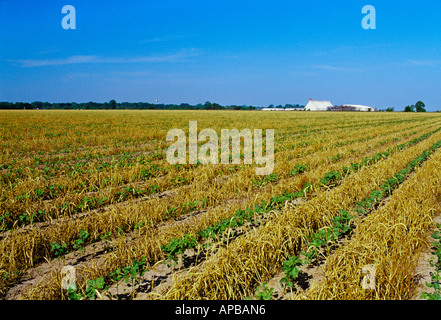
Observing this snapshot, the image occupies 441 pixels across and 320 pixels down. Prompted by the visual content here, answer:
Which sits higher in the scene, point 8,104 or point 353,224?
point 8,104

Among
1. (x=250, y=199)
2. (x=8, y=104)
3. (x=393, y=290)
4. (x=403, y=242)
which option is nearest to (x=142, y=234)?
(x=250, y=199)

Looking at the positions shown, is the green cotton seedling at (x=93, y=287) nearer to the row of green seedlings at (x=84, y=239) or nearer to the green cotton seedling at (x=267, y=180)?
the row of green seedlings at (x=84, y=239)

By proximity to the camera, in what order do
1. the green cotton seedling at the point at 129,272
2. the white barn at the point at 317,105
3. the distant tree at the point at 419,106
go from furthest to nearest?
the white barn at the point at 317,105 → the distant tree at the point at 419,106 → the green cotton seedling at the point at 129,272

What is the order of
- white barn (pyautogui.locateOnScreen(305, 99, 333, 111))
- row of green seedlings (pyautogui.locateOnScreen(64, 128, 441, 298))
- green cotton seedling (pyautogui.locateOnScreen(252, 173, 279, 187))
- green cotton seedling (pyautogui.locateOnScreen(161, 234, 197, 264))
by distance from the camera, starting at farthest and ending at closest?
white barn (pyautogui.locateOnScreen(305, 99, 333, 111)), green cotton seedling (pyautogui.locateOnScreen(252, 173, 279, 187)), row of green seedlings (pyautogui.locateOnScreen(64, 128, 441, 298)), green cotton seedling (pyautogui.locateOnScreen(161, 234, 197, 264))

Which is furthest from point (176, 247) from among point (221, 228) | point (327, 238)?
point (327, 238)

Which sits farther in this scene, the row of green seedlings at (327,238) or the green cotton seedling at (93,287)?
Result: the row of green seedlings at (327,238)

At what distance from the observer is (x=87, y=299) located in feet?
11.1

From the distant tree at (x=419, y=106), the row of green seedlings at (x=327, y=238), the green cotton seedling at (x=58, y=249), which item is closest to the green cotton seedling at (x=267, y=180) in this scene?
the row of green seedlings at (x=327, y=238)

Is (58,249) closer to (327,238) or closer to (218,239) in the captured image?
(218,239)

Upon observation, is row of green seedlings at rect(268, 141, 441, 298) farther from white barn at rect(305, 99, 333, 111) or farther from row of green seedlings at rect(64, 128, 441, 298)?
white barn at rect(305, 99, 333, 111)

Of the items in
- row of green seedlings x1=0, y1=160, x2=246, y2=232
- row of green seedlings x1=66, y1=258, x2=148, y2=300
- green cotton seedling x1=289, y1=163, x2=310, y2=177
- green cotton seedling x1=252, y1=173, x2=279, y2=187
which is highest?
green cotton seedling x1=289, y1=163, x2=310, y2=177

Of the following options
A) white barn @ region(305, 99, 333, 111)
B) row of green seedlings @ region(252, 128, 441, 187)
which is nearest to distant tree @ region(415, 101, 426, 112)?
white barn @ region(305, 99, 333, 111)

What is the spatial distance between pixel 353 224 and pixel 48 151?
13.9m
